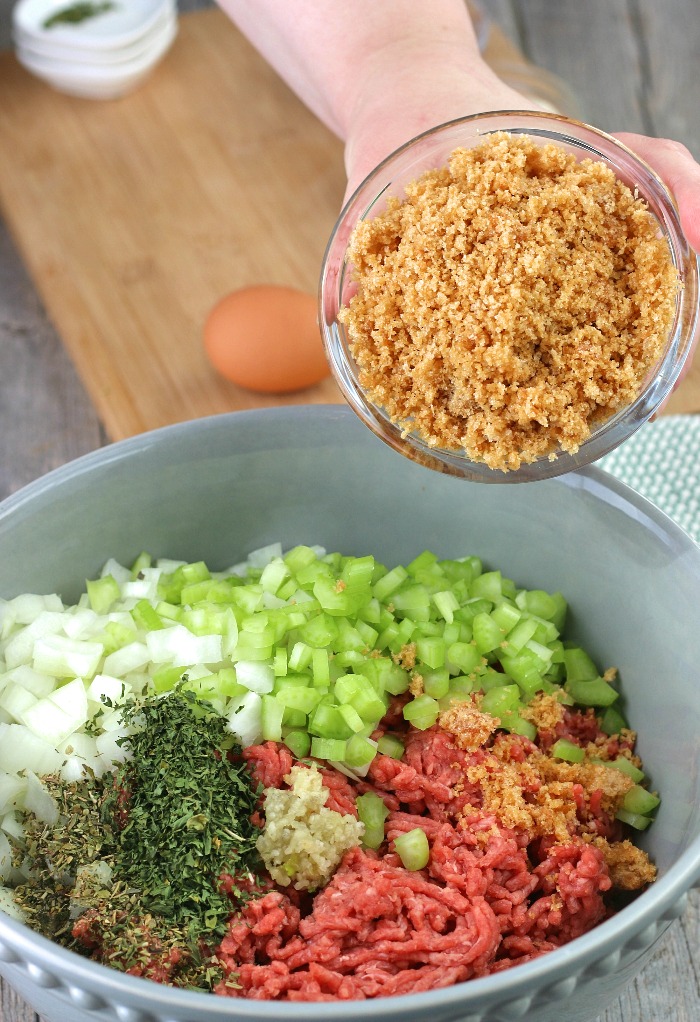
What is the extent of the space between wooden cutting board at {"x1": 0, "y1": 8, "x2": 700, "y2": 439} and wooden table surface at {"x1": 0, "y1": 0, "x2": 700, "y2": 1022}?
0.12 ft

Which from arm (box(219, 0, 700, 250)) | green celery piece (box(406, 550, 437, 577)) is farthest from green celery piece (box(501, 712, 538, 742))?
arm (box(219, 0, 700, 250))

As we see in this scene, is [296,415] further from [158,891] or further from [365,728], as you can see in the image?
[158,891]

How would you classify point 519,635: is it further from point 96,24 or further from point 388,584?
point 96,24

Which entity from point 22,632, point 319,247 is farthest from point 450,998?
point 319,247

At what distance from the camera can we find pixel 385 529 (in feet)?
6.94

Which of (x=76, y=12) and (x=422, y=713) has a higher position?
(x=76, y=12)

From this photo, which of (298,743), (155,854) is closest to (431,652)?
(298,743)

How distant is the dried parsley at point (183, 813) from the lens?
1500 millimetres

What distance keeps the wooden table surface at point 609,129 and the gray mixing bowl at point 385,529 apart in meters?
0.31

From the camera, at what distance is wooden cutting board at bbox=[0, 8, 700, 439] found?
8.65 ft

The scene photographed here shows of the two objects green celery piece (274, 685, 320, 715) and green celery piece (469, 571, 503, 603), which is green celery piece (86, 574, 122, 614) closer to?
green celery piece (274, 685, 320, 715)

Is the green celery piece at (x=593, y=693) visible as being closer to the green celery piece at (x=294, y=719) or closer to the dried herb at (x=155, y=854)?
the green celery piece at (x=294, y=719)

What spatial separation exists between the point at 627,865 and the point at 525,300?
858 millimetres

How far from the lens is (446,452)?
1697 mm
